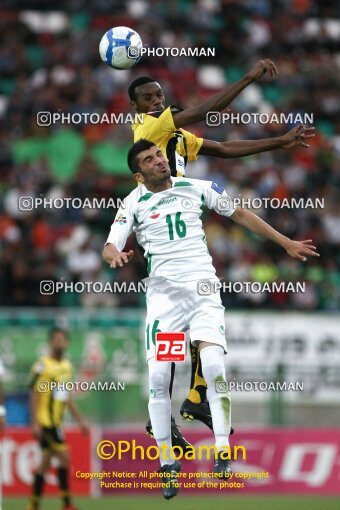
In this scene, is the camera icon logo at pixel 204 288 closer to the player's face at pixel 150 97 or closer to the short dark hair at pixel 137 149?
the short dark hair at pixel 137 149

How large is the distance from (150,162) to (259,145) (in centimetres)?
104

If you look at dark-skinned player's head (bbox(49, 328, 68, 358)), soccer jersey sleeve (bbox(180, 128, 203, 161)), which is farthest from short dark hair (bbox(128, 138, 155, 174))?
dark-skinned player's head (bbox(49, 328, 68, 358))

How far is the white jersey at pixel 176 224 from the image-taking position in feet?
35.1

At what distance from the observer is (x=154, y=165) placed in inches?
415

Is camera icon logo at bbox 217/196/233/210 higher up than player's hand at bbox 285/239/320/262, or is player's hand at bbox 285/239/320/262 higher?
camera icon logo at bbox 217/196/233/210

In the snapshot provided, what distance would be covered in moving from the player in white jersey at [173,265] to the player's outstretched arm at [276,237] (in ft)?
0.04

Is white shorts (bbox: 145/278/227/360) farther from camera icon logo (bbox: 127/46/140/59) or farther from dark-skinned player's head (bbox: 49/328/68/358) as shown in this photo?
dark-skinned player's head (bbox: 49/328/68/358)

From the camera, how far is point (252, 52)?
952 inches

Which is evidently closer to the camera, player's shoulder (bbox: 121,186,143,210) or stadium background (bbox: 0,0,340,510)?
player's shoulder (bbox: 121,186,143,210)

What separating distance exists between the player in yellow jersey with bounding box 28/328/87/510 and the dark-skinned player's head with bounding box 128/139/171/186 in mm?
5944

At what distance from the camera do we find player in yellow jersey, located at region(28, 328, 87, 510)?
1630 centimetres

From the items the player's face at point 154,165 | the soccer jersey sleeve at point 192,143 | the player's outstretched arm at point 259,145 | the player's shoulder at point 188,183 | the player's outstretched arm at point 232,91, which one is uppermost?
the player's outstretched arm at point 232,91

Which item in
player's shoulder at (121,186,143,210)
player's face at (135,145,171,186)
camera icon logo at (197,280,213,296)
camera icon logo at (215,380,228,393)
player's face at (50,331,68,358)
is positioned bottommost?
camera icon logo at (215,380,228,393)

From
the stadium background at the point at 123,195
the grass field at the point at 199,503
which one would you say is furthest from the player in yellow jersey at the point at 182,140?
the stadium background at the point at 123,195
